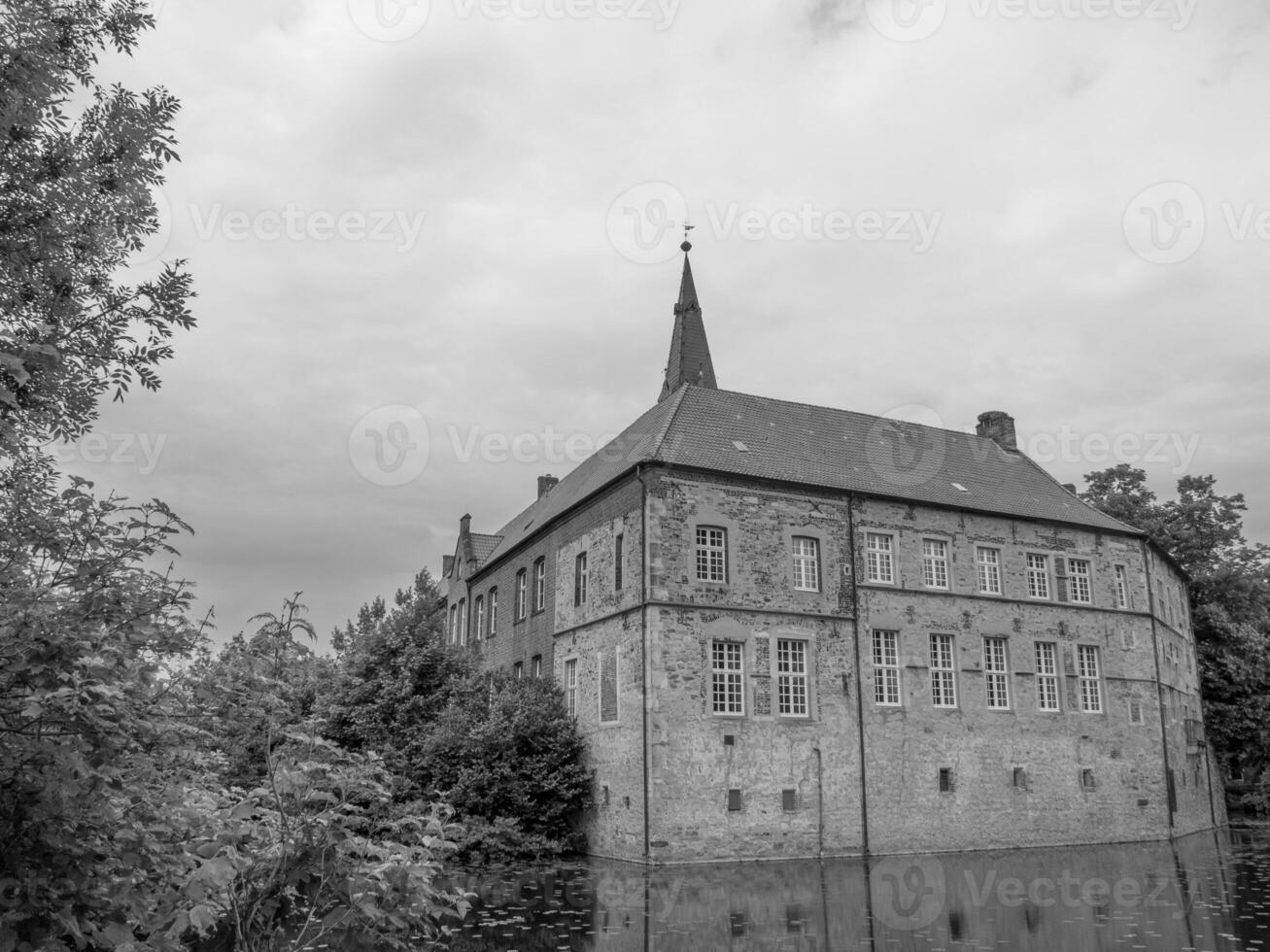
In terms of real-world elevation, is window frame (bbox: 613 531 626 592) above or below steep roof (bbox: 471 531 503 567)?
below

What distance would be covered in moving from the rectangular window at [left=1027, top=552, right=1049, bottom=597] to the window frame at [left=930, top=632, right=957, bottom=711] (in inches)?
135

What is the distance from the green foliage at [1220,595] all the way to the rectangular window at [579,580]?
20.7 meters

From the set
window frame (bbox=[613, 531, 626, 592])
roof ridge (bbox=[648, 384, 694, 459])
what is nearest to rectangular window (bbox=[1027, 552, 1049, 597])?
roof ridge (bbox=[648, 384, 694, 459])

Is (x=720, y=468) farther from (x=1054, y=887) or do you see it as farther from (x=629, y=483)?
(x=1054, y=887)

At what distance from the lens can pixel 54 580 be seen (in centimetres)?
422

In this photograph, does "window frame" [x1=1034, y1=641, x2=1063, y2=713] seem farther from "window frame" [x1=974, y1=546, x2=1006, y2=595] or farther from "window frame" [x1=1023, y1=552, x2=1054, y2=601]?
"window frame" [x1=974, y1=546, x2=1006, y2=595]

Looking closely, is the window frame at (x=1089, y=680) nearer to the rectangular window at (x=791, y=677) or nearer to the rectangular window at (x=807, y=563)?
the rectangular window at (x=807, y=563)

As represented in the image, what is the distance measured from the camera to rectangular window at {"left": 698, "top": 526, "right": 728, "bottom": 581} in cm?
2300

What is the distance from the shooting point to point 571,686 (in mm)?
25797

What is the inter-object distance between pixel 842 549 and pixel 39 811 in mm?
22162

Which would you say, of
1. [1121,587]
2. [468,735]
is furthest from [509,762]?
[1121,587]

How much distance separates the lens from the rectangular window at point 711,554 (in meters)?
23.0

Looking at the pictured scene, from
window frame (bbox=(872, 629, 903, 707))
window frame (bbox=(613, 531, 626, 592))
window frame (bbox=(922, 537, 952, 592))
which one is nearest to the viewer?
window frame (bbox=(613, 531, 626, 592))

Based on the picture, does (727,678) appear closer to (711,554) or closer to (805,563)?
(711,554)
